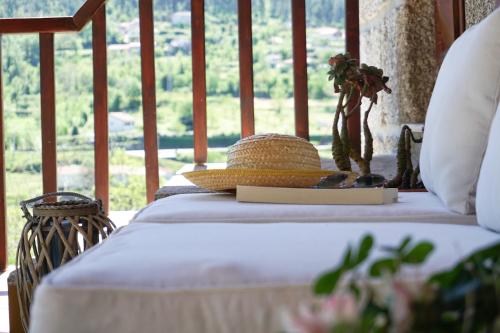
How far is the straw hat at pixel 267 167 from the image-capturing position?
208cm

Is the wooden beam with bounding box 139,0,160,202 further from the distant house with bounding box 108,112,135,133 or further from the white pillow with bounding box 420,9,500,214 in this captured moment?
the white pillow with bounding box 420,9,500,214

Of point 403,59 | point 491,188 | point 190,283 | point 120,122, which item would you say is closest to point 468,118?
point 491,188

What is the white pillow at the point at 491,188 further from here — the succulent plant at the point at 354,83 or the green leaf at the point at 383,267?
the succulent plant at the point at 354,83

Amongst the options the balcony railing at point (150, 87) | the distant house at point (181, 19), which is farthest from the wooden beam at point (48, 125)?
the distant house at point (181, 19)

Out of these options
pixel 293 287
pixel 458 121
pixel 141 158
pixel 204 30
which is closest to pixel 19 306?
pixel 141 158

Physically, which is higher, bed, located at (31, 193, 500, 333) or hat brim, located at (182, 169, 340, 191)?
hat brim, located at (182, 169, 340, 191)

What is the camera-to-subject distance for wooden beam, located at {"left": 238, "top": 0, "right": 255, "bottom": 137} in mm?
3012

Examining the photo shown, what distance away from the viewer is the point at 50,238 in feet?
7.64

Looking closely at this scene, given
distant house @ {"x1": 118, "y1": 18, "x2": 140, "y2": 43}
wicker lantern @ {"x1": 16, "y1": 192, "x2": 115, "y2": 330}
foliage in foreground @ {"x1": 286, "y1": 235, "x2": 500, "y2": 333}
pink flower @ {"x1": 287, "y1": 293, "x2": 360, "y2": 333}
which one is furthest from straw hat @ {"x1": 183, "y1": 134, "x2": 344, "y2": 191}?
pink flower @ {"x1": 287, "y1": 293, "x2": 360, "y2": 333}

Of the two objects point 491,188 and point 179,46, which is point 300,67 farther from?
point 491,188

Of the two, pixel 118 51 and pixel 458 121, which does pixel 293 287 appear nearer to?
pixel 458 121

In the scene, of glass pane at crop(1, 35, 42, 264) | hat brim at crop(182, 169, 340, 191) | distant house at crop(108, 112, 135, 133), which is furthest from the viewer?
distant house at crop(108, 112, 135, 133)

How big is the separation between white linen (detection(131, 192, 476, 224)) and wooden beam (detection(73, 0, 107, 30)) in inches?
50.6

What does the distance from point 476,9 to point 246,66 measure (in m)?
0.88
